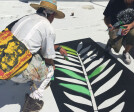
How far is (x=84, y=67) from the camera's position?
9.48 ft

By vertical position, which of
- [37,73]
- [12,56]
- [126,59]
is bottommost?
[126,59]

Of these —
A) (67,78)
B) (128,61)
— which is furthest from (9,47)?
(128,61)

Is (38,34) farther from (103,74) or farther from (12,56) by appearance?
(103,74)

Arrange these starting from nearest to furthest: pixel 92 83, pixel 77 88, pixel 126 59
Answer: pixel 77 88
pixel 92 83
pixel 126 59

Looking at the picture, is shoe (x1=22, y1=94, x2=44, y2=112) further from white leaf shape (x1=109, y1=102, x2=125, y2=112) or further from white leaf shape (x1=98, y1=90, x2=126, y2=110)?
white leaf shape (x1=109, y1=102, x2=125, y2=112)

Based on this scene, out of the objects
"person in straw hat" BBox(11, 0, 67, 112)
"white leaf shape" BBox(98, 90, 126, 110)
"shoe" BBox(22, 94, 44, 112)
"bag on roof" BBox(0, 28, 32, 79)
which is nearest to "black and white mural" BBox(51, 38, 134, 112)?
"white leaf shape" BBox(98, 90, 126, 110)

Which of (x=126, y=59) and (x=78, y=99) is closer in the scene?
(x=78, y=99)

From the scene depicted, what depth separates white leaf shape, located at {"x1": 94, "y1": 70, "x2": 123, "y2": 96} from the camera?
93.7 inches

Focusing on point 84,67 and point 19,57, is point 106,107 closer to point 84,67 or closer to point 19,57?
point 84,67

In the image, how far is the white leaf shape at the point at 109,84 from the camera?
2.38 metres

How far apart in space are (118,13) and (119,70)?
1.01 metres

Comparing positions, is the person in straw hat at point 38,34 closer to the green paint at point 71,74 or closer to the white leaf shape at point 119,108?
the green paint at point 71,74

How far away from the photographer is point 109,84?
2516 mm

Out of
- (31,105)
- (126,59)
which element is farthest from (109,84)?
(31,105)
